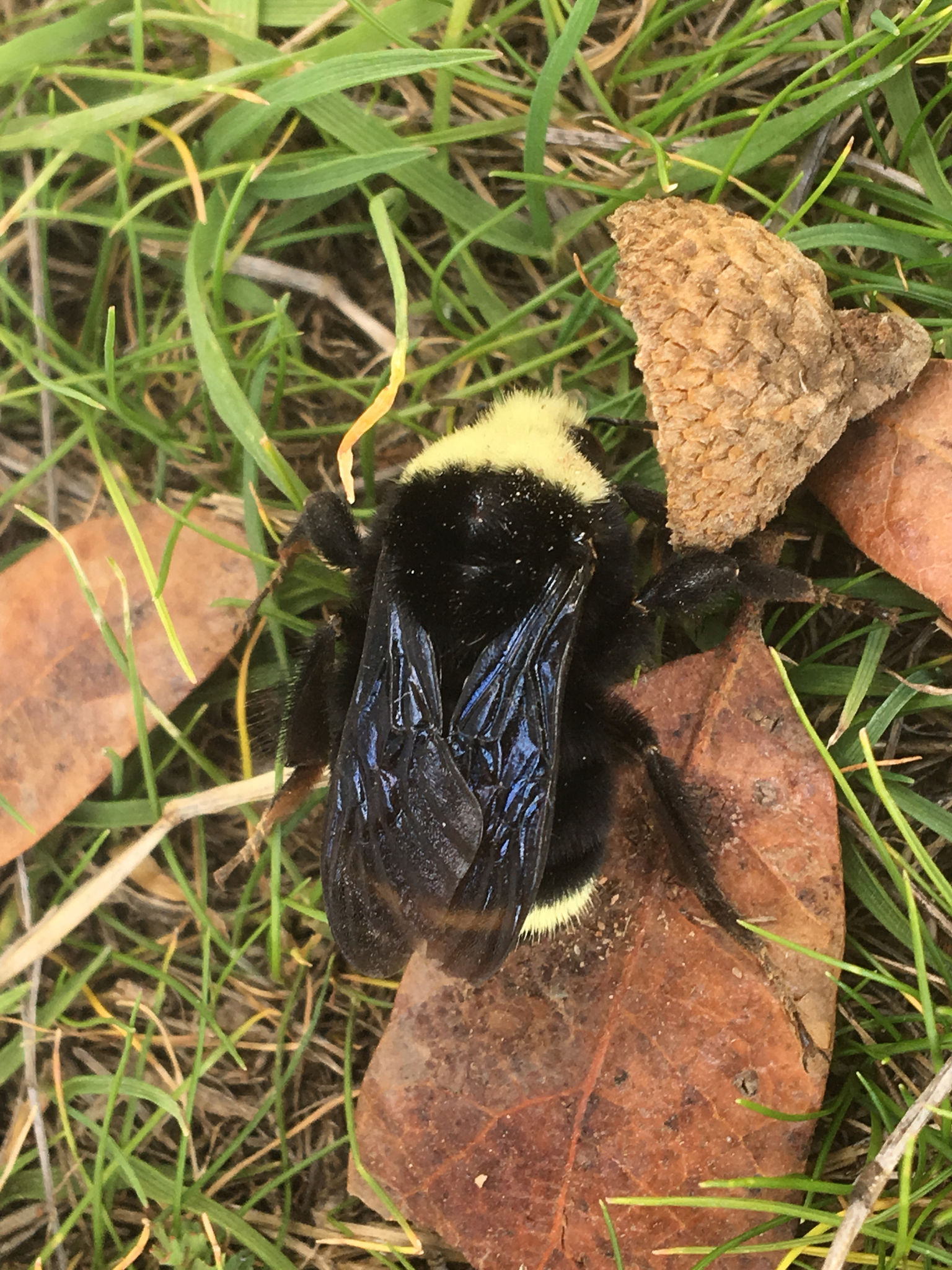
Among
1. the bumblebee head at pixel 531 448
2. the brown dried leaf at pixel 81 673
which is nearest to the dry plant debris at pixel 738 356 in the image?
the bumblebee head at pixel 531 448

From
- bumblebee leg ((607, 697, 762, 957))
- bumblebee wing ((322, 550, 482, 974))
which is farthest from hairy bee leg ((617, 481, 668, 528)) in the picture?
bumblebee wing ((322, 550, 482, 974))

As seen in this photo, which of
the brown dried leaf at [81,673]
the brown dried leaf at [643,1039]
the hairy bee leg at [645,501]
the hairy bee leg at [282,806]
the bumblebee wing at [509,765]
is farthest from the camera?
the brown dried leaf at [81,673]

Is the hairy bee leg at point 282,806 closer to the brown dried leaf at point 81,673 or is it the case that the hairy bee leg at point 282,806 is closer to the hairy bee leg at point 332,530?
the brown dried leaf at point 81,673

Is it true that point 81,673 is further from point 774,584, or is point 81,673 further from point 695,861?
point 774,584

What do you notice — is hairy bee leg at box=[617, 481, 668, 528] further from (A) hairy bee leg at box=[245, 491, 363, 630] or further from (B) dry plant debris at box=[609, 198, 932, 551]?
(A) hairy bee leg at box=[245, 491, 363, 630]

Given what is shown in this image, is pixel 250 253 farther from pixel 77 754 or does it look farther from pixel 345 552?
pixel 77 754
